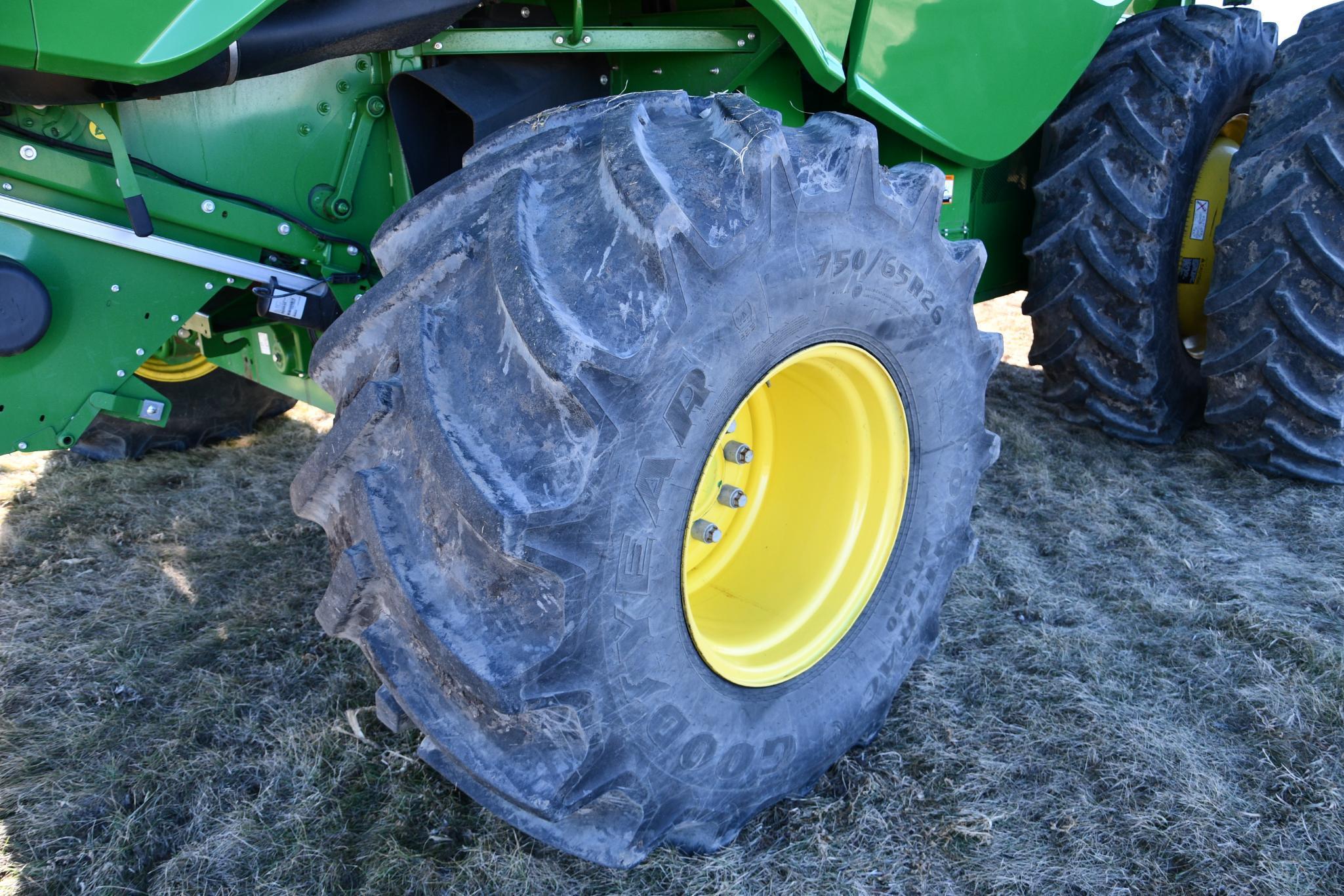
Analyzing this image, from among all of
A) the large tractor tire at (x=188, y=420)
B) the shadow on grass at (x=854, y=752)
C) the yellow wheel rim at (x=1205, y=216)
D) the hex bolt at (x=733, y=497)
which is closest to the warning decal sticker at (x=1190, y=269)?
the yellow wheel rim at (x=1205, y=216)

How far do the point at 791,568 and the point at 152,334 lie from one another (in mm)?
1388

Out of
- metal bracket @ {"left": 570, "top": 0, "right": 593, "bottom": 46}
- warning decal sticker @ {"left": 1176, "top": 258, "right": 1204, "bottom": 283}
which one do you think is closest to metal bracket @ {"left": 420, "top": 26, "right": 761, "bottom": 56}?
metal bracket @ {"left": 570, "top": 0, "right": 593, "bottom": 46}

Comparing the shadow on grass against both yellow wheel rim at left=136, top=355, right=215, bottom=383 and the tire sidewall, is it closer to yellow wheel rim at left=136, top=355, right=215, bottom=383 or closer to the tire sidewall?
the tire sidewall

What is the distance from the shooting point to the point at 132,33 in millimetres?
1342

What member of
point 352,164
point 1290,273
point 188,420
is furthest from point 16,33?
point 1290,273

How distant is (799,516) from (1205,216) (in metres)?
2.37

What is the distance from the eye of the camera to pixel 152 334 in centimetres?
197

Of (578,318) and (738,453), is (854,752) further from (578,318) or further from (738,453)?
(578,318)

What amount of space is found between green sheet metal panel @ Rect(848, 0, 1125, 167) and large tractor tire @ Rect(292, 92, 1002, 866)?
432 mm

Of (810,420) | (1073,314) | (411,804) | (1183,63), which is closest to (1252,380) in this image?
(1073,314)

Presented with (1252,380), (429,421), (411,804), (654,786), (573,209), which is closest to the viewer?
(429,421)

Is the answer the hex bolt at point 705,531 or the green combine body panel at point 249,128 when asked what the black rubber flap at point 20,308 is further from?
the hex bolt at point 705,531

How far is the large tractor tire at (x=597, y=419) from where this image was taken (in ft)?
4.70

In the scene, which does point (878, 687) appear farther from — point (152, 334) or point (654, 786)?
point (152, 334)
